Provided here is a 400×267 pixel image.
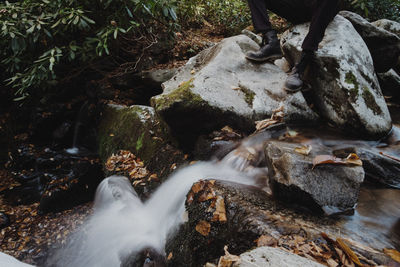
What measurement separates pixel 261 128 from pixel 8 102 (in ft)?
22.8

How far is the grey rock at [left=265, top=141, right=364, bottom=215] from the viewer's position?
2027 millimetres

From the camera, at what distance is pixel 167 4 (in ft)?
14.4

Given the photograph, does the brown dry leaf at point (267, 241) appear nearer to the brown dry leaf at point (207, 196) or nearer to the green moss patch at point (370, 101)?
the brown dry leaf at point (207, 196)

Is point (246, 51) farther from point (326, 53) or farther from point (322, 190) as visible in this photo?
point (322, 190)

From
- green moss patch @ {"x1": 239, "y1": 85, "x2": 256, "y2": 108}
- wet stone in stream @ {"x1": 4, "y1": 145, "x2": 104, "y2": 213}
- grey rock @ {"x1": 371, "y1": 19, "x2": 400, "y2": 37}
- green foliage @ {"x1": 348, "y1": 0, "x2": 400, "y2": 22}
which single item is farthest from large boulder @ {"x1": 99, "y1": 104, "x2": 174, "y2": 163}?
green foliage @ {"x1": 348, "y1": 0, "x2": 400, "y2": 22}

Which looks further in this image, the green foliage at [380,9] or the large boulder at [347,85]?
the green foliage at [380,9]

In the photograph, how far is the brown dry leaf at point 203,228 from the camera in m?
2.10

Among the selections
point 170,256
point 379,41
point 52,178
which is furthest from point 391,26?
point 52,178

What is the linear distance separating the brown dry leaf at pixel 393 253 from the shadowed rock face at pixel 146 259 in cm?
202

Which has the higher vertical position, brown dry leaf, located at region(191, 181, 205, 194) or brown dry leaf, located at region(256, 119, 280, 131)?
brown dry leaf, located at region(256, 119, 280, 131)

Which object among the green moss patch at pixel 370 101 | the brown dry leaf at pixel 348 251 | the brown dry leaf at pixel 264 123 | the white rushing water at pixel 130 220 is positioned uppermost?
the green moss patch at pixel 370 101

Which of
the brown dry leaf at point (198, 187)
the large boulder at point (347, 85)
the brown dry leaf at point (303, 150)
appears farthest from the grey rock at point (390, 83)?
the brown dry leaf at point (198, 187)

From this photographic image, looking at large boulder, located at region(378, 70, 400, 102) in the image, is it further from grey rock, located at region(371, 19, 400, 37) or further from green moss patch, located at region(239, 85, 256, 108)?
green moss patch, located at region(239, 85, 256, 108)

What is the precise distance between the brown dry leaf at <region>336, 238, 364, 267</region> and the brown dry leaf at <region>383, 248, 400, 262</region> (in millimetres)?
309
